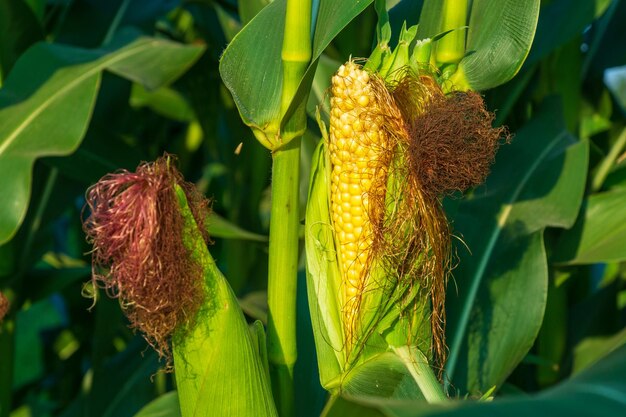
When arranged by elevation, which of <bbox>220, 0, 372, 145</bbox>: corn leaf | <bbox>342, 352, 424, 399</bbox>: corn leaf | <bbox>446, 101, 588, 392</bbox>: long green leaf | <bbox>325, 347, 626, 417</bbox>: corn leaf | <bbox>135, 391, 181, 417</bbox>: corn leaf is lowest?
<bbox>135, 391, 181, 417</bbox>: corn leaf

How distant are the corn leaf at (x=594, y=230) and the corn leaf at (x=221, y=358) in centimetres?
90

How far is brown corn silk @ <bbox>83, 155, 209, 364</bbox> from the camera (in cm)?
91

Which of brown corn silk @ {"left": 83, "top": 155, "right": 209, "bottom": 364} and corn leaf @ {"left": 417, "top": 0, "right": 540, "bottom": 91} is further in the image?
corn leaf @ {"left": 417, "top": 0, "right": 540, "bottom": 91}

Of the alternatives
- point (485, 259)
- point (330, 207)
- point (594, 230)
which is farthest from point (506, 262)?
point (330, 207)

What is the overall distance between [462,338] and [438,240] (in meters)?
0.59

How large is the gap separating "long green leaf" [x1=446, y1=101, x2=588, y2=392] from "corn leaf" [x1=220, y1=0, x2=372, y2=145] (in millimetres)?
580

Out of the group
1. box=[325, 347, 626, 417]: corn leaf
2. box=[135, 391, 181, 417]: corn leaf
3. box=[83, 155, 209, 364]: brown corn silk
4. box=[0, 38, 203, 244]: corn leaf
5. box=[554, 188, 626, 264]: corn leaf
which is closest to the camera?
box=[325, 347, 626, 417]: corn leaf

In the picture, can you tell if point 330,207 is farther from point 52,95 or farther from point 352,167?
point 52,95

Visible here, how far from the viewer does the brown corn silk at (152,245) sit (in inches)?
35.7

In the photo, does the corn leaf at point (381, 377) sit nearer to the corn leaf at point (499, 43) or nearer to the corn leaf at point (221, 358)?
the corn leaf at point (221, 358)

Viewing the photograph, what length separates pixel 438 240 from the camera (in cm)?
99

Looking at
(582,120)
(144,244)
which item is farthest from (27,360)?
(144,244)

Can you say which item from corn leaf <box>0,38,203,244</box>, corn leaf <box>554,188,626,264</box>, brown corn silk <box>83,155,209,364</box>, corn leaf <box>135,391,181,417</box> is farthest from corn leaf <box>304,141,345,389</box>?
corn leaf <box>554,188,626,264</box>

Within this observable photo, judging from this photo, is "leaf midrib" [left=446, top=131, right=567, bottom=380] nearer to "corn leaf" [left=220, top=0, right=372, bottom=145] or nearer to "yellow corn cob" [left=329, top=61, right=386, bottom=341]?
"yellow corn cob" [left=329, top=61, right=386, bottom=341]
